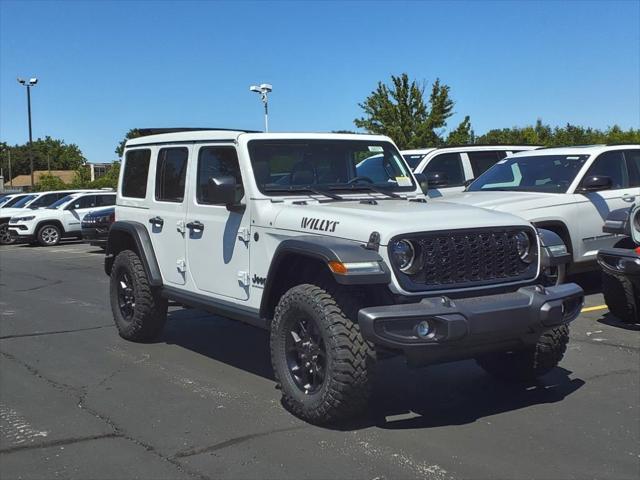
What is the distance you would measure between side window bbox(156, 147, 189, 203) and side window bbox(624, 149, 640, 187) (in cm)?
614

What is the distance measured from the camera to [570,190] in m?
8.70

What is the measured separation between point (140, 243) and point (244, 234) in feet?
5.59

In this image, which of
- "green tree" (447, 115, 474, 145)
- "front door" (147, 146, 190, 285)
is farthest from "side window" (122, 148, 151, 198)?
"green tree" (447, 115, 474, 145)

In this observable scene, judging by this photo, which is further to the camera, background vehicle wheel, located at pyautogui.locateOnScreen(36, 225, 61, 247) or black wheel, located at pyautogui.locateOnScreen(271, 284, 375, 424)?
background vehicle wheel, located at pyautogui.locateOnScreen(36, 225, 61, 247)

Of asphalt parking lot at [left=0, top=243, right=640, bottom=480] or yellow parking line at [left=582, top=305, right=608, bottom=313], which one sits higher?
yellow parking line at [left=582, top=305, right=608, bottom=313]

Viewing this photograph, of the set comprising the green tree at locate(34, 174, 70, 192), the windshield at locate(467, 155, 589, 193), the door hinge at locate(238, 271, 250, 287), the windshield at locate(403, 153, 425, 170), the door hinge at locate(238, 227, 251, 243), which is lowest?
the door hinge at locate(238, 271, 250, 287)

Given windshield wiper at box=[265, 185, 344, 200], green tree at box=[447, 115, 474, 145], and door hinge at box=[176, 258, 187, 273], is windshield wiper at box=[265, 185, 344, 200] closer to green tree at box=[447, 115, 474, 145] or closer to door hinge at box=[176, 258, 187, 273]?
door hinge at box=[176, 258, 187, 273]

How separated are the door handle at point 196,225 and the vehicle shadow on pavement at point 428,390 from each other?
4.09 ft

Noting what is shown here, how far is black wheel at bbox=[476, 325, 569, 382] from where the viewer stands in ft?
16.9

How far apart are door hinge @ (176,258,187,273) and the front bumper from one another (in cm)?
242

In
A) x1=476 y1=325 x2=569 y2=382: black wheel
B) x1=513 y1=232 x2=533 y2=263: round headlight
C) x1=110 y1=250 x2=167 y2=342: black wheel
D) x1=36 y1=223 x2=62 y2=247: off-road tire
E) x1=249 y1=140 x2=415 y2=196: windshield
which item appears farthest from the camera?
x1=36 y1=223 x2=62 y2=247: off-road tire

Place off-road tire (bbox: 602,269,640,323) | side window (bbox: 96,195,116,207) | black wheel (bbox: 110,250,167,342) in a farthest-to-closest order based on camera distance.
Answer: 1. side window (bbox: 96,195,116,207)
2. off-road tire (bbox: 602,269,640,323)
3. black wheel (bbox: 110,250,167,342)

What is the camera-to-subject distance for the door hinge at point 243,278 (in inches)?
209

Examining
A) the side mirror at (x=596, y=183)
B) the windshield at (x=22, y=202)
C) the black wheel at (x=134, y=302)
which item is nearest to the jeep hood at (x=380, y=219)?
the black wheel at (x=134, y=302)
